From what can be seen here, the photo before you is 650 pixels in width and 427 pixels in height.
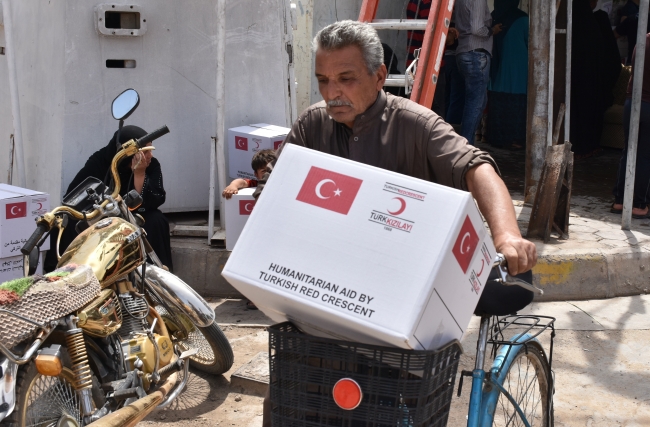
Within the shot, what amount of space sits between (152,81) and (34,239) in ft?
10.1

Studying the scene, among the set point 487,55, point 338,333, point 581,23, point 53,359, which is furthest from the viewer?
point 581,23

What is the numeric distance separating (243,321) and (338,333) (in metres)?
3.23

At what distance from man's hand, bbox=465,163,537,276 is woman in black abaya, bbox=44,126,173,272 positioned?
302 cm

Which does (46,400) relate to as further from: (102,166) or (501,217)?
(102,166)

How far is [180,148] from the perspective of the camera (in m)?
5.96

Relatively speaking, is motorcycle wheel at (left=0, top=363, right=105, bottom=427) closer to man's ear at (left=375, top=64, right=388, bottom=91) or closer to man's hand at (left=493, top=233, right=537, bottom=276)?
man's ear at (left=375, top=64, right=388, bottom=91)

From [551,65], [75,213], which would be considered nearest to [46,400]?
[75,213]

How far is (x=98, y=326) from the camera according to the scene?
3.04 m

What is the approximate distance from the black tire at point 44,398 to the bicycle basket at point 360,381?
122cm

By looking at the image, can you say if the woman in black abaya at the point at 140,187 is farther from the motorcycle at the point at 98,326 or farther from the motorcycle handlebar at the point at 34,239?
the motorcycle handlebar at the point at 34,239

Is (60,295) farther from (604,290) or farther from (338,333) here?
(604,290)

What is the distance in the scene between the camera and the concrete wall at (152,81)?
213 inches

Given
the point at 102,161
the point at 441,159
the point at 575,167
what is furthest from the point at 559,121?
the point at 441,159

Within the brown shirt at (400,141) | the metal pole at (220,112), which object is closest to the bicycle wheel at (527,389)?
the brown shirt at (400,141)
